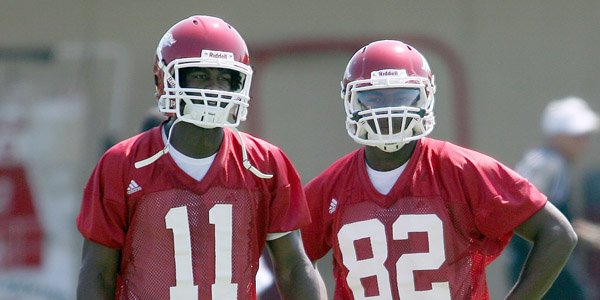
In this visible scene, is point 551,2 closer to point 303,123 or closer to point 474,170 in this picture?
point 303,123

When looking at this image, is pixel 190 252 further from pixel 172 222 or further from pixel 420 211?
pixel 420 211

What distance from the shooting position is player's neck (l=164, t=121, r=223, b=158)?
4.54 m

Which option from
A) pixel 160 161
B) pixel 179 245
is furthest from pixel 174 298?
pixel 160 161

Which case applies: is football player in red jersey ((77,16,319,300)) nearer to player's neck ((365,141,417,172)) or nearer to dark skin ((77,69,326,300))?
dark skin ((77,69,326,300))

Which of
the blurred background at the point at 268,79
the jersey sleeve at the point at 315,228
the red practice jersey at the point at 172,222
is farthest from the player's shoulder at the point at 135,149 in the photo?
the blurred background at the point at 268,79

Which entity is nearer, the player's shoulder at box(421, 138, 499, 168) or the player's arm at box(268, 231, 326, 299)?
the player's arm at box(268, 231, 326, 299)

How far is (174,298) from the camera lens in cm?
445

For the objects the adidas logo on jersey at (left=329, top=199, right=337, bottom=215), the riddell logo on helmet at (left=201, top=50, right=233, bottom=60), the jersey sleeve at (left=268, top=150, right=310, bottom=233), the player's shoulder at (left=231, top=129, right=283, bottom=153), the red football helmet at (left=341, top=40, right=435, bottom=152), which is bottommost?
the adidas logo on jersey at (left=329, top=199, right=337, bottom=215)

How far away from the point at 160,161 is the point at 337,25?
4725 mm

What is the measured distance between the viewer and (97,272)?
445 cm

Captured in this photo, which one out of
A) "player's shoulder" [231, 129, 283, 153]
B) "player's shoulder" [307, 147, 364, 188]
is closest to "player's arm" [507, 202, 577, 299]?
"player's shoulder" [307, 147, 364, 188]

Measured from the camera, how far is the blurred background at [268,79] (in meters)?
8.88

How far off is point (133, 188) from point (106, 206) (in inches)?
4.0

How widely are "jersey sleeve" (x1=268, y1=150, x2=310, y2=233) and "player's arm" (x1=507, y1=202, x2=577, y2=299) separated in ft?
2.45
